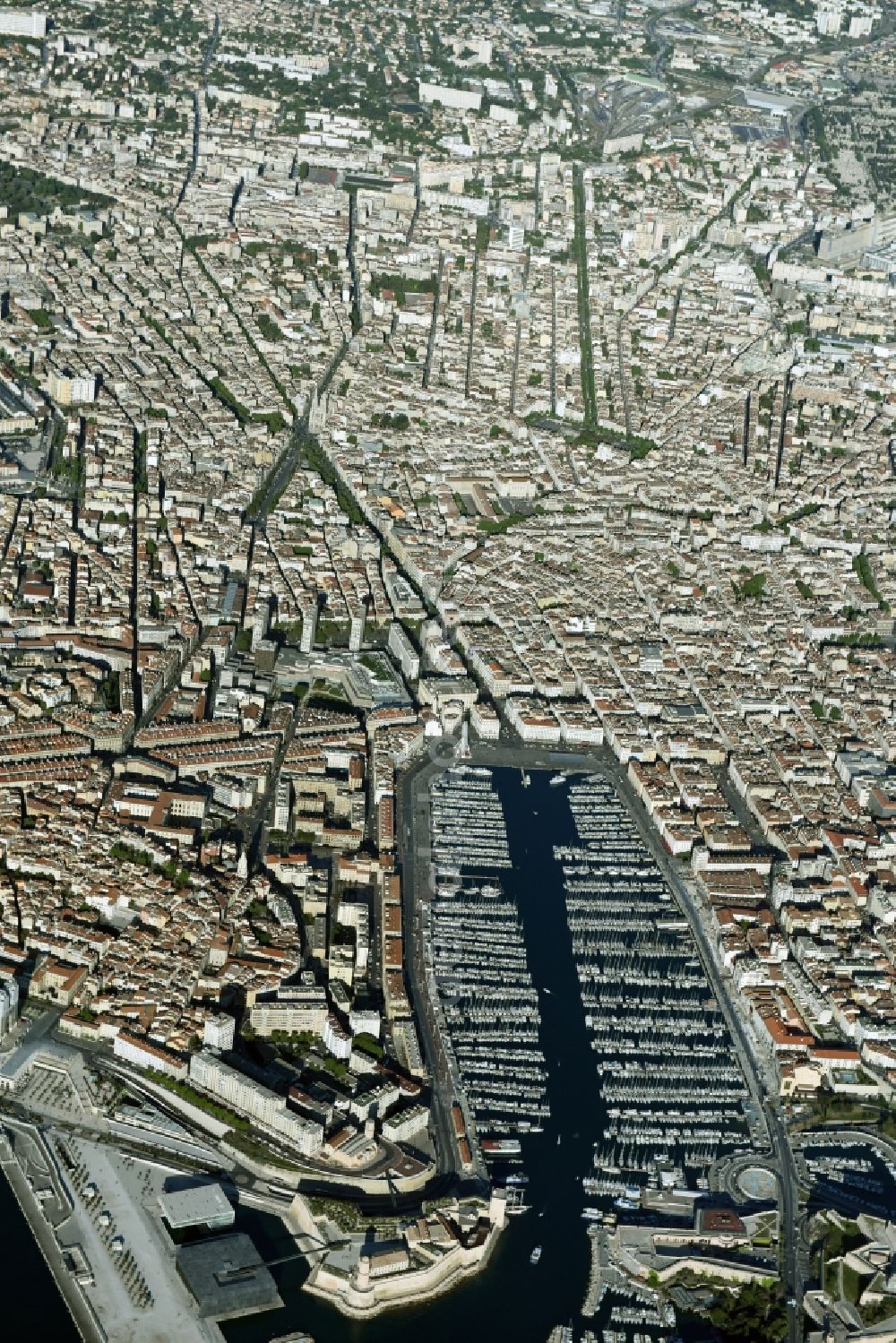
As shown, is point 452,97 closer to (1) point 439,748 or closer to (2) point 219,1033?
(1) point 439,748

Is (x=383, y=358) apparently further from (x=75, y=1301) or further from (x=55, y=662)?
(x=75, y=1301)

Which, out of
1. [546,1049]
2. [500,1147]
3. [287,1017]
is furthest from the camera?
[546,1049]

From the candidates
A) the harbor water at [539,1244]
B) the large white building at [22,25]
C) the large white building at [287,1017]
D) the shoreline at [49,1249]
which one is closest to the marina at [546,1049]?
the harbor water at [539,1244]

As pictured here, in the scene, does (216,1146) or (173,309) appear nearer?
(216,1146)

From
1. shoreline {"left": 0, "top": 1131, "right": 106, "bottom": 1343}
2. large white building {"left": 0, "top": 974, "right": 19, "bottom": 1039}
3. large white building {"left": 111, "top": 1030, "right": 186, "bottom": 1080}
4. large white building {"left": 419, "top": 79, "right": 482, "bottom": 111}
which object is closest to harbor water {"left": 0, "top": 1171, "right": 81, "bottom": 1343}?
shoreline {"left": 0, "top": 1131, "right": 106, "bottom": 1343}

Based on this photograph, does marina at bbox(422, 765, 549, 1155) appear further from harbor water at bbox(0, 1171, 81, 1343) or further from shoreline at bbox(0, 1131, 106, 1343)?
harbor water at bbox(0, 1171, 81, 1343)

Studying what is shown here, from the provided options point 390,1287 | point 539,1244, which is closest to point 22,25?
point 539,1244

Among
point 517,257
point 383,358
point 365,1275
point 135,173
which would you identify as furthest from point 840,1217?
point 135,173
